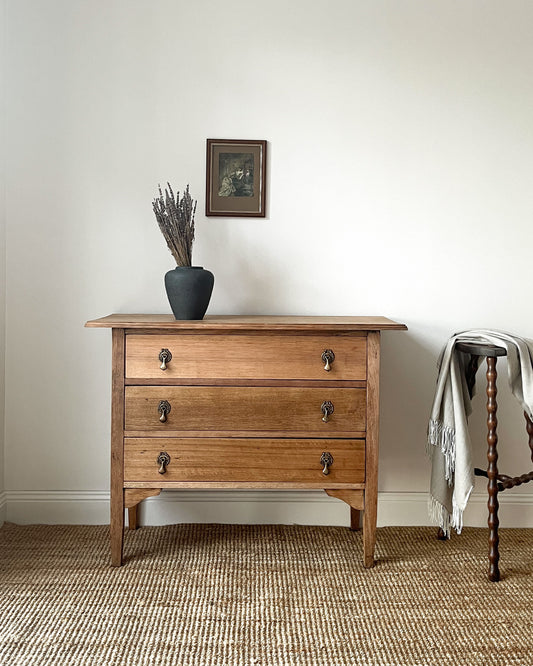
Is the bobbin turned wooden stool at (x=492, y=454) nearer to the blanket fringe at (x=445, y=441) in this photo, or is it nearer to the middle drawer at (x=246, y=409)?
the blanket fringe at (x=445, y=441)

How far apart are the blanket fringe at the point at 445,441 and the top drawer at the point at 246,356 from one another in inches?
15.7

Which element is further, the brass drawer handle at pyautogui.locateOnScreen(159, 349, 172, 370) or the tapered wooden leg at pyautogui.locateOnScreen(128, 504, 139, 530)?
the tapered wooden leg at pyautogui.locateOnScreen(128, 504, 139, 530)

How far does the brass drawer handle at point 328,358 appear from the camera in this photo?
2389 millimetres

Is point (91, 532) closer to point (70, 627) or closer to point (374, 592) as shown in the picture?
point (70, 627)

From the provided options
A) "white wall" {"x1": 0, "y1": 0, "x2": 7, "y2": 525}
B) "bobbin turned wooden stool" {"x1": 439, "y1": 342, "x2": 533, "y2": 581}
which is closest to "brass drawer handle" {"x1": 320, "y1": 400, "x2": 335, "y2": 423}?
"bobbin turned wooden stool" {"x1": 439, "y1": 342, "x2": 533, "y2": 581}

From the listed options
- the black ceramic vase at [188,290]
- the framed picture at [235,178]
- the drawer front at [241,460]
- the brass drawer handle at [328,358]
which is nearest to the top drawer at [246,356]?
the brass drawer handle at [328,358]

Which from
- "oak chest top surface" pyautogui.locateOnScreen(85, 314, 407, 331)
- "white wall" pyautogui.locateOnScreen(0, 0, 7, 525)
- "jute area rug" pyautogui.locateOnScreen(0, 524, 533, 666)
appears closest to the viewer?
"jute area rug" pyautogui.locateOnScreen(0, 524, 533, 666)

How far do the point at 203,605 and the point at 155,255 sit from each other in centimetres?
144

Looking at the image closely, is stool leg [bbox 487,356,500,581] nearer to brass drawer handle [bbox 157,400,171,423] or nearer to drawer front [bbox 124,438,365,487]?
drawer front [bbox 124,438,365,487]

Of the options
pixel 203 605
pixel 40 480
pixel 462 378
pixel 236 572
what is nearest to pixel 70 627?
pixel 203 605

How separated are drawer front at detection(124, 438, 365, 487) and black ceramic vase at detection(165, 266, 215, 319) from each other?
482mm

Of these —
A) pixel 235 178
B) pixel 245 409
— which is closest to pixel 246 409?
pixel 245 409

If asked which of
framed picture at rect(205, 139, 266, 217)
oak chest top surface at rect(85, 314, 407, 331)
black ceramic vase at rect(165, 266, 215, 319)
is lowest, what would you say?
oak chest top surface at rect(85, 314, 407, 331)

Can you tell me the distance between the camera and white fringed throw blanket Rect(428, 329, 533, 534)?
2.41m
